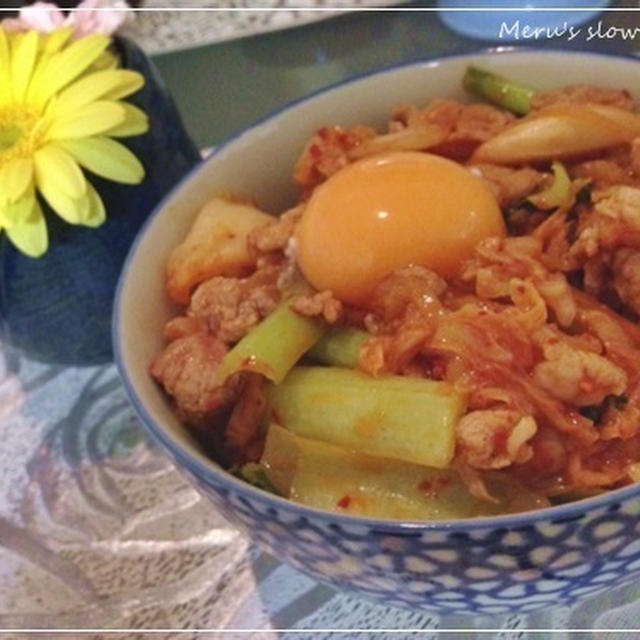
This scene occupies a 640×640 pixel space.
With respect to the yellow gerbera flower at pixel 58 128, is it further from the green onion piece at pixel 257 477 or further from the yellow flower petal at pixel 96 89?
the green onion piece at pixel 257 477

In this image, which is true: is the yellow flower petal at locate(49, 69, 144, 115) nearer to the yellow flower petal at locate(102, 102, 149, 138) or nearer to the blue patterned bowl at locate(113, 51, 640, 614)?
the yellow flower petal at locate(102, 102, 149, 138)

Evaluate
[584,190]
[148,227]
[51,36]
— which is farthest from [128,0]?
[584,190]

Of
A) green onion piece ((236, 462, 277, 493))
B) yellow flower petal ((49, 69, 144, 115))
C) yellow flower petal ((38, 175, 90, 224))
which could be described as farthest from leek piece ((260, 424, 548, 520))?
yellow flower petal ((49, 69, 144, 115))

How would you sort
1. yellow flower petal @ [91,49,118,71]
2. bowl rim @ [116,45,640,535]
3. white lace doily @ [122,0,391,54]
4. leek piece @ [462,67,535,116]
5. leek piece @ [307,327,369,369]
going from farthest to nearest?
1. white lace doily @ [122,0,391,54]
2. yellow flower petal @ [91,49,118,71]
3. leek piece @ [462,67,535,116]
4. leek piece @ [307,327,369,369]
5. bowl rim @ [116,45,640,535]

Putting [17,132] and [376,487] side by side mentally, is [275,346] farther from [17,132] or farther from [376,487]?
[17,132]

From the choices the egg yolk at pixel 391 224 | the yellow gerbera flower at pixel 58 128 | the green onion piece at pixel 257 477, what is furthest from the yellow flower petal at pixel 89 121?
the green onion piece at pixel 257 477

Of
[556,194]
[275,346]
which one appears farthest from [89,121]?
[556,194]

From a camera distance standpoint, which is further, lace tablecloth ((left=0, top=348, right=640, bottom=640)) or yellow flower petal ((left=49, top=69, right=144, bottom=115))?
yellow flower petal ((left=49, top=69, right=144, bottom=115))
